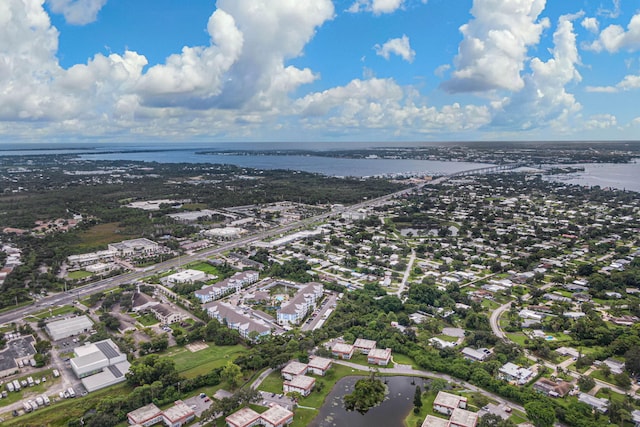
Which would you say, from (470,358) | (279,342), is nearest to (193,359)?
(279,342)

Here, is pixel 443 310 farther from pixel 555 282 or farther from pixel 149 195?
pixel 149 195

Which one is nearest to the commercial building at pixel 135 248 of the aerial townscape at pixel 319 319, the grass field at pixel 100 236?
the aerial townscape at pixel 319 319

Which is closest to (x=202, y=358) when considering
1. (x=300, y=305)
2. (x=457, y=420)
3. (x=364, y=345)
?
(x=300, y=305)

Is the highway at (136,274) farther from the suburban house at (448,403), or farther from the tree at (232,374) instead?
the suburban house at (448,403)

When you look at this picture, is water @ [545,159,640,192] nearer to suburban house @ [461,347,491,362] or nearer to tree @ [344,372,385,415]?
suburban house @ [461,347,491,362]

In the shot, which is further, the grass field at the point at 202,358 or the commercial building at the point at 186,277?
the commercial building at the point at 186,277

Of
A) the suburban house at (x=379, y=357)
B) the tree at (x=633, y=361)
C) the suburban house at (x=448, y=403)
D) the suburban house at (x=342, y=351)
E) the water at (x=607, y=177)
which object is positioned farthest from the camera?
the water at (x=607, y=177)
